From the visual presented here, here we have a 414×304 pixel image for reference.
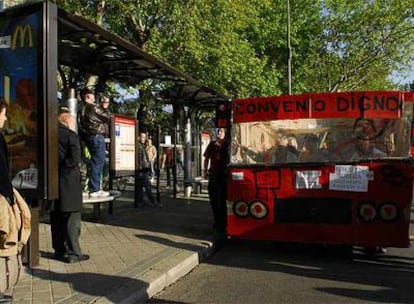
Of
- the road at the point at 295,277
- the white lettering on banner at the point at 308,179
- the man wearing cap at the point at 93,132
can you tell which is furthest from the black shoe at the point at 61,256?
the white lettering on banner at the point at 308,179

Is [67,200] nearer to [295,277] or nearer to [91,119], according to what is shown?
[295,277]

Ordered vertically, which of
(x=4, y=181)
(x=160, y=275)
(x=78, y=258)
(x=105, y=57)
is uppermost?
(x=105, y=57)

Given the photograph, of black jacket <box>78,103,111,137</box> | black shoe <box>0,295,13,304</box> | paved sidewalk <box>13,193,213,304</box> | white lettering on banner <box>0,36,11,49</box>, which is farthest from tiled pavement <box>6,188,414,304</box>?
white lettering on banner <box>0,36,11,49</box>

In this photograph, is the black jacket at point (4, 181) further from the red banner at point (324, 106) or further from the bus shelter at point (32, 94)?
the red banner at point (324, 106)

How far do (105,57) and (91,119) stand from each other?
104cm

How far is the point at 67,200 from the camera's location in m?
7.39

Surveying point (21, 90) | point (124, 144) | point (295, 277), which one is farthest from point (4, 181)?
point (124, 144)

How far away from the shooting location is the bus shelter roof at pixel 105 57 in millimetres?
7975

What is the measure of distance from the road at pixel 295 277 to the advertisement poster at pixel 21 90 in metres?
2.03

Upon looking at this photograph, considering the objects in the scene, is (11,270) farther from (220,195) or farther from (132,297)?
(220,195)

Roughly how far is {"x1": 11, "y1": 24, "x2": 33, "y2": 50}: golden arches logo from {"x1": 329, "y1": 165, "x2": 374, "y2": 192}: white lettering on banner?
4.21m

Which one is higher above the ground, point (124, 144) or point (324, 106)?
point (324, 106)

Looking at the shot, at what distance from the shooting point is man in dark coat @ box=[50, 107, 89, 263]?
24.3 ft

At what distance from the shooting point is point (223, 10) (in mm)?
18609
